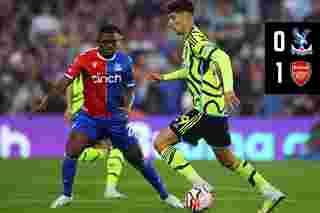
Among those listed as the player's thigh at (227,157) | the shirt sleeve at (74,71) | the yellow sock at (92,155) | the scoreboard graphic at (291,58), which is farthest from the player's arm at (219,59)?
the yellow sock at (92,155)

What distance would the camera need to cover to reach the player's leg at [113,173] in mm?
14930

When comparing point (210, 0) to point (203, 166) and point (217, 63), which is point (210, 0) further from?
point (217, 63)

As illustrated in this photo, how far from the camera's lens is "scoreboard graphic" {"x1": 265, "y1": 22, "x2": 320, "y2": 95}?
52.2 feet

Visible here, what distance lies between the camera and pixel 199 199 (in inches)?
480

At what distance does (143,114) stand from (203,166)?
9.41 feet

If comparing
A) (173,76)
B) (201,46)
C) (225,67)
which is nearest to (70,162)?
(173,76)

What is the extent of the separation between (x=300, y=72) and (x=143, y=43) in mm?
7455

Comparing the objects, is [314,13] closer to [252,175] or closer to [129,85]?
[129,85]

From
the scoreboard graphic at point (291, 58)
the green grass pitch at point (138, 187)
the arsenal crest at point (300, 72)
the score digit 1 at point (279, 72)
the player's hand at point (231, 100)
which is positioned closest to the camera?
the player's hand at point (231, 100)

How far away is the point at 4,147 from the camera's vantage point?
2219 cm

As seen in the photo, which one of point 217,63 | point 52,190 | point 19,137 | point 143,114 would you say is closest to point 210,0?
point 143,114

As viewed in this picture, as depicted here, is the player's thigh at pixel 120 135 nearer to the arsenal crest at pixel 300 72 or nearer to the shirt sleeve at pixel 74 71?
the shirt sleeve at pixel 74 71

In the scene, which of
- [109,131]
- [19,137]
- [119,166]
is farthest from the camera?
[19,137]

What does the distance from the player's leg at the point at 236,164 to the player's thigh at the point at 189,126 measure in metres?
0.12
